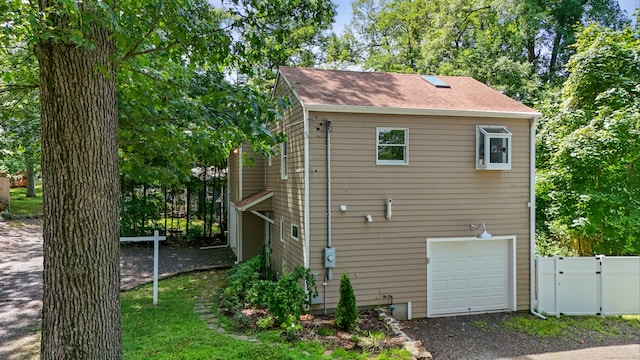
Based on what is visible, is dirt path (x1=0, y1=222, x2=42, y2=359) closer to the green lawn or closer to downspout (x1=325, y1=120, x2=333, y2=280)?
the green lawn

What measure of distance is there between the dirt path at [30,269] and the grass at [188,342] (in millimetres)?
1590

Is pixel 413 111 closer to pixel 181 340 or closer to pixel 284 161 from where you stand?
pixel 284 161

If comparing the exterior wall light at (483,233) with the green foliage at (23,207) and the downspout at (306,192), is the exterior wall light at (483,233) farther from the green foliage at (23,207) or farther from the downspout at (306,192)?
the green foliage at (23,207)

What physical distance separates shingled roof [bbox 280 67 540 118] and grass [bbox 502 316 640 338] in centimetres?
464

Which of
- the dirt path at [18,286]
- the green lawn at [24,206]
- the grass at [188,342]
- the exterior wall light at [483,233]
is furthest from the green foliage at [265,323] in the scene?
the green lawn at [24,206]

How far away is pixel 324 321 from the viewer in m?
7.62

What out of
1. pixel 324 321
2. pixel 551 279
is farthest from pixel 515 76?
pixel 324 321

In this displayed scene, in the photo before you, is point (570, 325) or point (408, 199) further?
point (408, 199)

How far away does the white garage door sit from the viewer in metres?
8.84

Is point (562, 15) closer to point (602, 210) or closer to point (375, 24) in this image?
point (375, 24)

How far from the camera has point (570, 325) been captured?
28.0ft

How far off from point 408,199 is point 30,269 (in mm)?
11012

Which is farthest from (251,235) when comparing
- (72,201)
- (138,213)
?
(72,201)

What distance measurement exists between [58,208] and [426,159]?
7.22m
